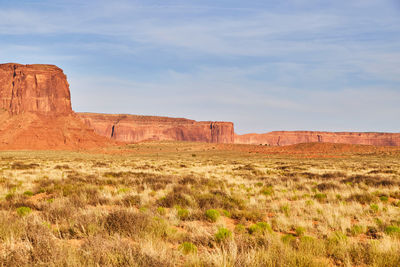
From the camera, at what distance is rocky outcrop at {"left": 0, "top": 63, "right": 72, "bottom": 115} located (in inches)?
4188

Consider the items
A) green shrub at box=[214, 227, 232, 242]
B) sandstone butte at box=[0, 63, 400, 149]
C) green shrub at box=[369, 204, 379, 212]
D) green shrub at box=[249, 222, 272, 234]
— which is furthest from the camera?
sandstone butte at box=[0, 63, 400, 149]

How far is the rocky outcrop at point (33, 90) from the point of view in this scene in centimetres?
10638

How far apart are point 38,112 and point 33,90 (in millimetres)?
9787

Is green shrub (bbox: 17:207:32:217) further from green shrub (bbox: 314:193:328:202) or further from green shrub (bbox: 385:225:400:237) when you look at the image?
green shrub (bbox: 314:193:328:202)

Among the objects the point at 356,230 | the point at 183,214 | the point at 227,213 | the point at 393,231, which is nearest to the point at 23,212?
the point at 183,214

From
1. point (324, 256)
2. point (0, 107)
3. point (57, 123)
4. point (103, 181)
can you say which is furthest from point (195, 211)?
point (0, 107)

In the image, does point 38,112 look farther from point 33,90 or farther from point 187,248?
point 187,248

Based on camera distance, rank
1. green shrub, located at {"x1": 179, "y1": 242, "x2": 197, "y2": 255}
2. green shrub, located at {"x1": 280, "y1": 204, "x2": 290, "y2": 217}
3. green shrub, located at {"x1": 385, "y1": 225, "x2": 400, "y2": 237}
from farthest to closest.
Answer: green shrub, located at {"x1": 280, "y1": 204, "x2": 290, "y2": 217} < green shrub, located at {"x1": 385, "y1": 225, "x2": 400, "y2": 237} < green shrub, located at {"x1": 179, "y1": 242, "x2": 197, "y2": 255}

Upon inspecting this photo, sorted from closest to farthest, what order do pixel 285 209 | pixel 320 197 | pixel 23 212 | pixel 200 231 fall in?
pixel 200 231 < pixel 23 212 < pixel 285 209 < pixel 320 197

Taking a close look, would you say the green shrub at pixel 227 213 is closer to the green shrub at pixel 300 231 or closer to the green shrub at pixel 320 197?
the green shrub at pixel 300 231

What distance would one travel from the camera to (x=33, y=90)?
108 metres

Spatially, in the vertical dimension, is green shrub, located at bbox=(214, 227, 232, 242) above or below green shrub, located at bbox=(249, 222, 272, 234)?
above

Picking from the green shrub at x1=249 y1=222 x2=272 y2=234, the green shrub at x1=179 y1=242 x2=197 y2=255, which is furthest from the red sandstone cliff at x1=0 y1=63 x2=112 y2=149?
the green shrub at x1=179 y1=242 x2=197 y2=255

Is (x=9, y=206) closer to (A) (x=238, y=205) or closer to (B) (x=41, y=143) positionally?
(A) (x=238, y=205)
